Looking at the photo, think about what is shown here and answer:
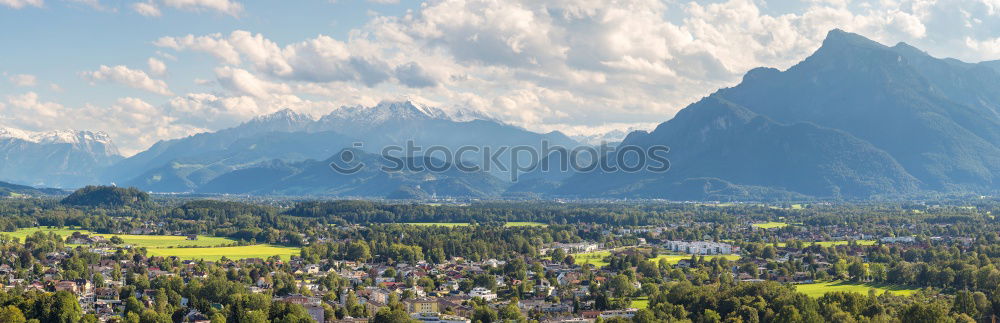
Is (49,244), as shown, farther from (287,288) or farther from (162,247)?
(287,288)

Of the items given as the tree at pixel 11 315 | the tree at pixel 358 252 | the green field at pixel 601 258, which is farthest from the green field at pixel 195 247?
the tree at pixel 11 315

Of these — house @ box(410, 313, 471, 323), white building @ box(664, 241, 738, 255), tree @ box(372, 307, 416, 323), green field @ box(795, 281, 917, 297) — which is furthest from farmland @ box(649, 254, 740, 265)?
tree @ box(372, 307, 416, 323)

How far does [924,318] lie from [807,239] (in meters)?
101

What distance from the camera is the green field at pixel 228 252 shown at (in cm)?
13512

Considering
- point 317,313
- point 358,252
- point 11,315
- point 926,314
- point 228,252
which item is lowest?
point 317,313

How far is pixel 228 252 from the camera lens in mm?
143250

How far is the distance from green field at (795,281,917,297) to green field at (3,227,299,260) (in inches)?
2606

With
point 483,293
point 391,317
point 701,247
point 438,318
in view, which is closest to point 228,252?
point 483,293

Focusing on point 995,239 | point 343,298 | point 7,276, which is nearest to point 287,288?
point 343,298

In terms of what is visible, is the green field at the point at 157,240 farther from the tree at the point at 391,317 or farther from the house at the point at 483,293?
the tree at the point at 391,317

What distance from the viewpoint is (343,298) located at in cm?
9438

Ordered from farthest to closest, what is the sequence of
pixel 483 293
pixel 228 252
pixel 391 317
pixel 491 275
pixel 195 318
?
pixel 228 252, pixel 491 275, pixel 483 293, pixel 195 318, pixel 391 317

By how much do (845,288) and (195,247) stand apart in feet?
309

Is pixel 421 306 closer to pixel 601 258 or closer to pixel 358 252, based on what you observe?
pixel 358 252
